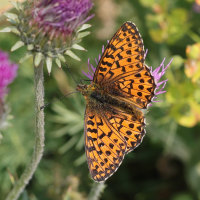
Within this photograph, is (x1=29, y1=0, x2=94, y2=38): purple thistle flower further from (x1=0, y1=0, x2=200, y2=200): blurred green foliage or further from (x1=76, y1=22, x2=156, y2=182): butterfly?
(x1=0, y1=0, x2=200, y2=200): blurred green foliage

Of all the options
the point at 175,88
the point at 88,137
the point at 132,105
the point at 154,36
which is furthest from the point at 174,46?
the point at 88,137

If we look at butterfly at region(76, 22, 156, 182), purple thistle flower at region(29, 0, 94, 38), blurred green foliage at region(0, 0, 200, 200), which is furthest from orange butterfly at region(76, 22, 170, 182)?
blurred green foliage at region(0, 0, 200, 200)

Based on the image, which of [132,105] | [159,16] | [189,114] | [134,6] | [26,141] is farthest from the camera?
[134,6]

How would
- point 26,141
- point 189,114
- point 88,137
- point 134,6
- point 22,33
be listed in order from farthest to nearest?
1. point 134,6
2. point 26,141
3. point 189,114
4. point 88,137
5. point 22,33

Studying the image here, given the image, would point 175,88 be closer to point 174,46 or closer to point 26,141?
point 174,46

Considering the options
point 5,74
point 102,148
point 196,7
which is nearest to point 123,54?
point 102,148

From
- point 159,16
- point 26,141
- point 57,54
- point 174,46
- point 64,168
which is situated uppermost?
point 57,54
